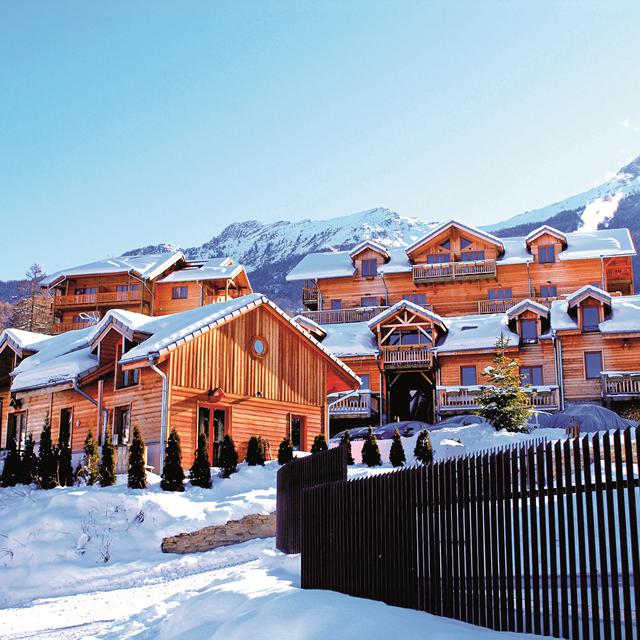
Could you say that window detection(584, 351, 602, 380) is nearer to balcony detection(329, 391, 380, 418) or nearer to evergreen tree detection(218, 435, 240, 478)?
balcony detection(329, 391, 380, 418)

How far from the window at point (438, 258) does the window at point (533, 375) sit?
1391cm

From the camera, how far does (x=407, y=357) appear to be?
127 feet

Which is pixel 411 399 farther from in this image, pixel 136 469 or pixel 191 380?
pixel 136 469

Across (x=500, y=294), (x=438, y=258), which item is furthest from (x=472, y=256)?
(x=500, y=294)

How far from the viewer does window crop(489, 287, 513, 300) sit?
49.1 m

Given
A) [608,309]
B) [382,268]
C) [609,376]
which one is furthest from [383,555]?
[382,268]

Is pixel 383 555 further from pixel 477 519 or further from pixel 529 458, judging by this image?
pixel 529 458

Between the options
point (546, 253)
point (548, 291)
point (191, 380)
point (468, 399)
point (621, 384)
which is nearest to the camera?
point (191, 380)

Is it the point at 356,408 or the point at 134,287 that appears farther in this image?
the point at 134,287

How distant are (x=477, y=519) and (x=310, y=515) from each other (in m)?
3.86

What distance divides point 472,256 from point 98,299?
83.4 ft

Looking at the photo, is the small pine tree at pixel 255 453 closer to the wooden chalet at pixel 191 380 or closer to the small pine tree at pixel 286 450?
the small pine tree at pixel 286 450

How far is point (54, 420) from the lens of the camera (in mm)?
28422

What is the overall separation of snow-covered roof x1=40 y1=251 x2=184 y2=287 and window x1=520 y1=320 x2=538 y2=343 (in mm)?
27133
